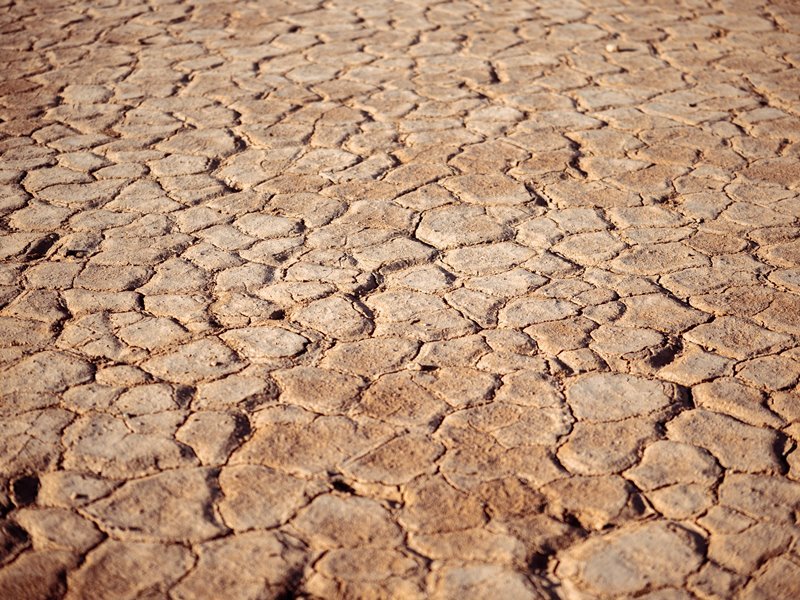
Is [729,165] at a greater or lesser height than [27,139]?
lesser

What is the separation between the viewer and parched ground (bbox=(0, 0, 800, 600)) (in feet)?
7.84

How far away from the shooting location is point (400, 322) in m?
3.36

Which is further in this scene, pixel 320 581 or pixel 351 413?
pixel 351 413

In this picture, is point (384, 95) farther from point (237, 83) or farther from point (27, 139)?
point (27, 139)

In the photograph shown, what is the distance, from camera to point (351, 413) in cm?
288

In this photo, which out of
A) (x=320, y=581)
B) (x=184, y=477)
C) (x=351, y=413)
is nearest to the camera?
(x=320, y=581)

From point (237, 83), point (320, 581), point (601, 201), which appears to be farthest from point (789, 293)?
point (237, 83)

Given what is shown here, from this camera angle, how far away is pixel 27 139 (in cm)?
481

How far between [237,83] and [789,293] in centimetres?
333

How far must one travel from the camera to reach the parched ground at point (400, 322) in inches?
94.1

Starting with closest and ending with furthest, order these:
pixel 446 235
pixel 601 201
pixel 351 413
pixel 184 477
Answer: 1. pixel 184 477
2. pixel 351 413
3. pixel 446 235
4. pixel 601 201

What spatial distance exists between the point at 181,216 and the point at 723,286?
220 centimetres

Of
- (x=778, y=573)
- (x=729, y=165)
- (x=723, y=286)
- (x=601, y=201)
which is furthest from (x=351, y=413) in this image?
(x=729, y=165)

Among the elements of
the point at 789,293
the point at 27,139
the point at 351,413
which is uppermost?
the point at 27,139
